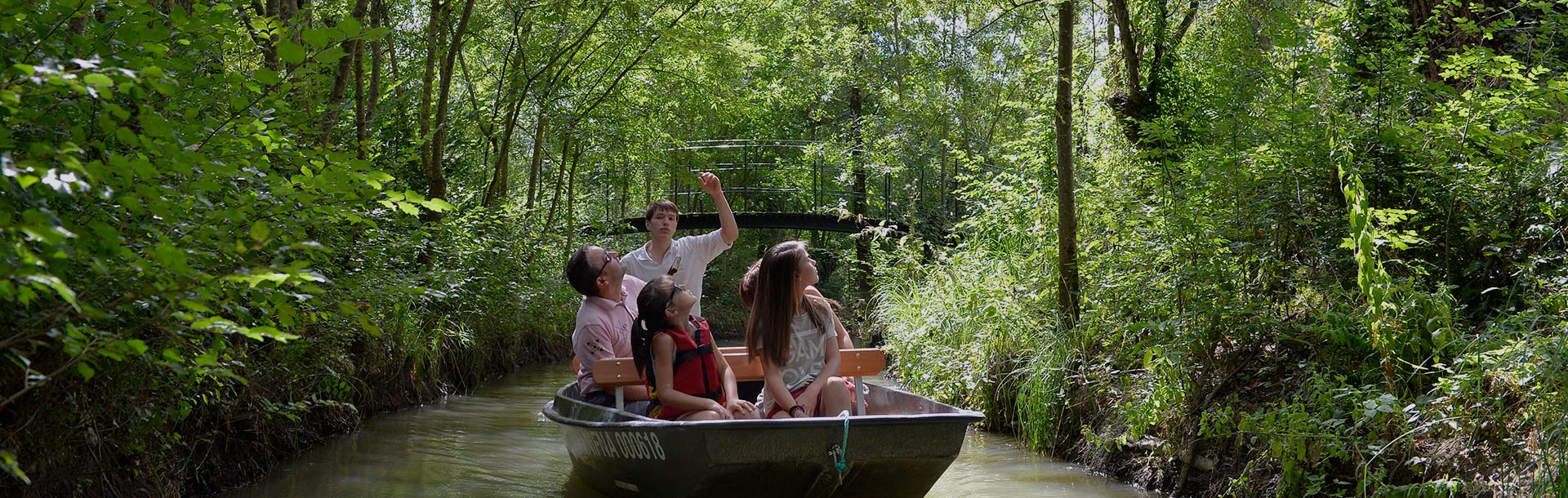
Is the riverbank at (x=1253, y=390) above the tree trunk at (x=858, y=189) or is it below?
below

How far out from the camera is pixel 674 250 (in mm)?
7527

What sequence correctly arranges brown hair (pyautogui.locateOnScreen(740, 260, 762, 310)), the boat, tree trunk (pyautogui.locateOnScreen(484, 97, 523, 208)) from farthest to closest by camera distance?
1. tree trunk (pyautogui.locateOnScreen(484, 97, 523, 208))
2. brown hair (pyautogui.locateOnScreen(740, 260, 762, 310))
3. the boat

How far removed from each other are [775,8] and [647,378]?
63.0 ft

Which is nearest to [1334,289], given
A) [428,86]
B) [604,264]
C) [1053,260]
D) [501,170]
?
[1053,260]

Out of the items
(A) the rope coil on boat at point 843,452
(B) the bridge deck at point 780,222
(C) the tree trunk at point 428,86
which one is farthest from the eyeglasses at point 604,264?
(B) the bridge deck at point 780,222

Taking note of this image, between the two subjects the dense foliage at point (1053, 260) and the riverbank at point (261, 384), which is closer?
the dense foliage at point (1053, 260)

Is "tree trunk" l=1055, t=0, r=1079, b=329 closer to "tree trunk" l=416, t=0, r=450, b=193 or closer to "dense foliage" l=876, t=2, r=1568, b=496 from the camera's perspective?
"dense foliage" l=876, t=2, r=1568, b=496

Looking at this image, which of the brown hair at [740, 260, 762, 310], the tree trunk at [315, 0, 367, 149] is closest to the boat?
the brown hair at [740, 260, 762, 310]

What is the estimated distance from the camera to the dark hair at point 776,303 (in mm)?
5445

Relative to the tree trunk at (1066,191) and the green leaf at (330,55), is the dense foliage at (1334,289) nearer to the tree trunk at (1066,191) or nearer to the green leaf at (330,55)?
the tree trunk at (1066,191)

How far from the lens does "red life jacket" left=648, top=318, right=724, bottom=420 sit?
18.7 ft

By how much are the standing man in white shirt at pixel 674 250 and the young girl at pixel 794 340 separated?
63.0 inches

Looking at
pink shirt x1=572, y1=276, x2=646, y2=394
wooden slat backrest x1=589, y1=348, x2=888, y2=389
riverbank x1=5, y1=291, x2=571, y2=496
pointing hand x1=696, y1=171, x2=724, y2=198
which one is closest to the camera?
riverbank x1=5, y1=291, x2=571, y2=496

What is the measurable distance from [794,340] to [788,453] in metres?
0.70
